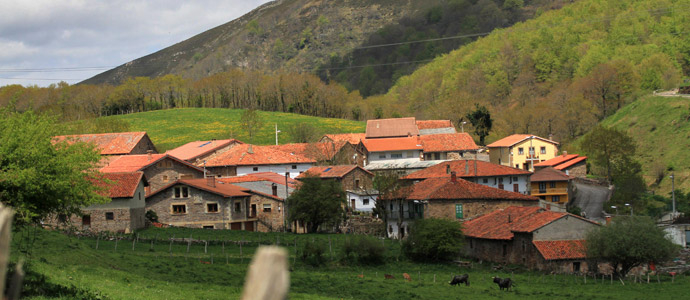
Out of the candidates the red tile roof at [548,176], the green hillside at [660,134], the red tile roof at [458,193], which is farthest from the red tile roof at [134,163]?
the green hillside at [660,134]

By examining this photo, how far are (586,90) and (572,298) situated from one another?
9452 centimetres

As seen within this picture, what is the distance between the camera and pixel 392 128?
112m

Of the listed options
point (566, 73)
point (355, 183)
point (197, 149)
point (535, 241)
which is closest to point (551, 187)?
point (355, 183)

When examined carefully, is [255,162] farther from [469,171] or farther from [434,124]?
[434,124]

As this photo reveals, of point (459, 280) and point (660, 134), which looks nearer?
point (459, 280)

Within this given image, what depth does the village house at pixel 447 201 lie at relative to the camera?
56719 millimetres

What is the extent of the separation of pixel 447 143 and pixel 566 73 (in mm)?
72272

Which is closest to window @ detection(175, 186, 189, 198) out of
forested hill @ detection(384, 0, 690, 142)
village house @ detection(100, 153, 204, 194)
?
village house @ detection(100, 153, 204, 194)

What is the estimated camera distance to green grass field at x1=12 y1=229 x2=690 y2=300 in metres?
23.2

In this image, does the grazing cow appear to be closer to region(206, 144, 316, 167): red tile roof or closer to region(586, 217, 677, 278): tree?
region(586, 217, 677, 278): tree

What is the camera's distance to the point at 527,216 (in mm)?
48812

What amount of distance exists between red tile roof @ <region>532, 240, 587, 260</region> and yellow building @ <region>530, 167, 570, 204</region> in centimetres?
2732

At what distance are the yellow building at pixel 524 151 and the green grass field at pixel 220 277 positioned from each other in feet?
153

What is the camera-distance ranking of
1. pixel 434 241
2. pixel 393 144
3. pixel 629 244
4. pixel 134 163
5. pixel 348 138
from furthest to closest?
pixel 348 138 < pixel 393 144 < pixel 134 163 < pixel 434 241 < pixel 629 244
